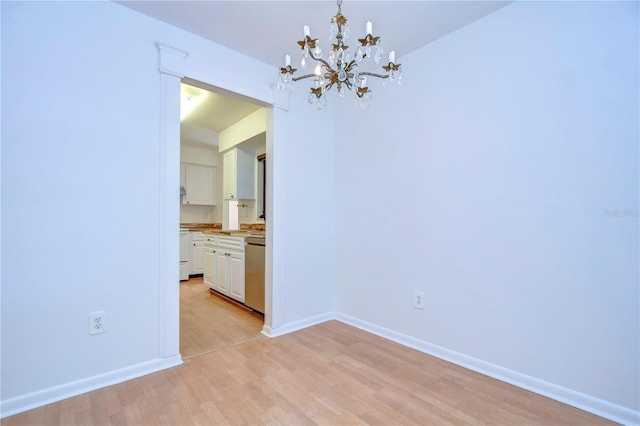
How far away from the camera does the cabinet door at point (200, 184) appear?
230 inches

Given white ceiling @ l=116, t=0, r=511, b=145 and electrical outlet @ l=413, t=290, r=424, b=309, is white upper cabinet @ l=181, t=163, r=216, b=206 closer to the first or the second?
white ceiling @ l=116, t=0, r=511, b=145

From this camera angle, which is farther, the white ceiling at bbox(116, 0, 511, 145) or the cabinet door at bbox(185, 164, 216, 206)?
the cabinet door at bbox(185, 164, 216, 206)

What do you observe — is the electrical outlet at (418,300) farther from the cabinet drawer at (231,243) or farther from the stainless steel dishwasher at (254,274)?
the cabinet drawer at (231,243)

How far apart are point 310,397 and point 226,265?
7.88 feet

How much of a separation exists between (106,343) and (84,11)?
80.7 inches

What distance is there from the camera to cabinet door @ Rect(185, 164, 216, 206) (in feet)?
19.2

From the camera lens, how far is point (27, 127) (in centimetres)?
164

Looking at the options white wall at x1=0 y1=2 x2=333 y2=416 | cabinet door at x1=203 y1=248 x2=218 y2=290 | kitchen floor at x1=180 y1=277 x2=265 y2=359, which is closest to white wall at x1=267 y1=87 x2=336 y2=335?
kitchen floor at x1=180 y1=277 x2=265 y2=359

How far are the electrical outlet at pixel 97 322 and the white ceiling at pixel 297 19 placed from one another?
198 centimetres

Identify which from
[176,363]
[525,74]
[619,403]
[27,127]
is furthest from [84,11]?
[619,403]

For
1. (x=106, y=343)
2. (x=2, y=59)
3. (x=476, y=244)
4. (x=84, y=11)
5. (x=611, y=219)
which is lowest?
(x=106, y=343)

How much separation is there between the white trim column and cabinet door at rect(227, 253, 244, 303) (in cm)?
134

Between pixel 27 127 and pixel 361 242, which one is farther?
pixel 361 242

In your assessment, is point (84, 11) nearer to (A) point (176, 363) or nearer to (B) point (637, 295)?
(A) point (176, 363)
